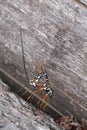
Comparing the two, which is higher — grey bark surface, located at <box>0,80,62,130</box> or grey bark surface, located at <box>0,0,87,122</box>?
grey bark surface, located at <box>0,0,87,122</box>

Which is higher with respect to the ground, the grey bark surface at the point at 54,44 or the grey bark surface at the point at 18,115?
the grey bark surface at the point at 54,44

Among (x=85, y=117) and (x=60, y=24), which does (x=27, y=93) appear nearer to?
(x=85, y=117)

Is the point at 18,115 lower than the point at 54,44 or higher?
lower

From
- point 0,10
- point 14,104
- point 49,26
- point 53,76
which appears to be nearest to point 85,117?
point 53,76
